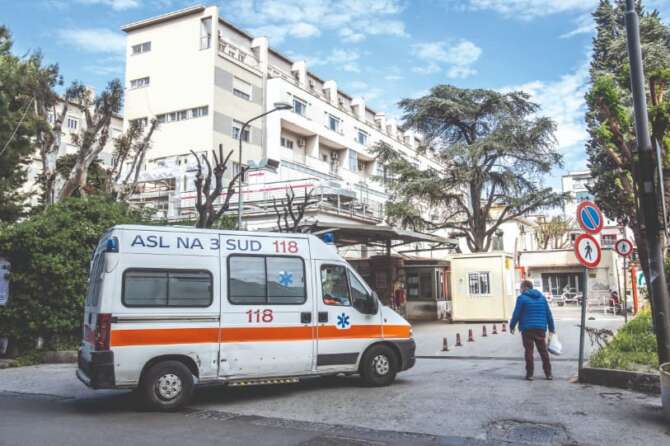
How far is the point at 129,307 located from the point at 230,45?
32686 millimetres

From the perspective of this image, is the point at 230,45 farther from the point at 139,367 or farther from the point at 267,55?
the point at 139,367

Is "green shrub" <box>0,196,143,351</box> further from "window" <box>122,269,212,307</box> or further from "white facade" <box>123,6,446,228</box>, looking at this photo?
"white facade" <box>123,6,446,228</box>

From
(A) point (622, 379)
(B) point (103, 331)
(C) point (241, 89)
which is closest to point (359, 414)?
(B) point (103, 331)

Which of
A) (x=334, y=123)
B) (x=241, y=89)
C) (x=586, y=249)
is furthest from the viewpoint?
(x=334, y=123)

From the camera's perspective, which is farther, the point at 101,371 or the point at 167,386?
the point at 167,386

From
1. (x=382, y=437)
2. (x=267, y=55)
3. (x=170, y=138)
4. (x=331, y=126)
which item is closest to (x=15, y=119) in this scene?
(x=382, y=437)

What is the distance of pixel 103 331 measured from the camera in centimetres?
757

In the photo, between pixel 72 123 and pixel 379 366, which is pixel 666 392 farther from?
pixel 72 123

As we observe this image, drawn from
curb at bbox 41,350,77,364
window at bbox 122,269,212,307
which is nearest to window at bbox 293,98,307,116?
curb at bbox 41,350,77,364

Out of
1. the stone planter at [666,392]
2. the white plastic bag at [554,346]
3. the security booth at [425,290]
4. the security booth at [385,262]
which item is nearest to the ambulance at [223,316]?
the white plastic bag at [554,346]

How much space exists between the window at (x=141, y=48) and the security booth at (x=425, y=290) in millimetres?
24405

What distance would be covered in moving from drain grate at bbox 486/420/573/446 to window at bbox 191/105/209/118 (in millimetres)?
31622

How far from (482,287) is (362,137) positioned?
29343 mm

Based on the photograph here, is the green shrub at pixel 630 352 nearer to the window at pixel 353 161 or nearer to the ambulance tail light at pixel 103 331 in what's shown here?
the ambulance tail light at pixel 103 331
